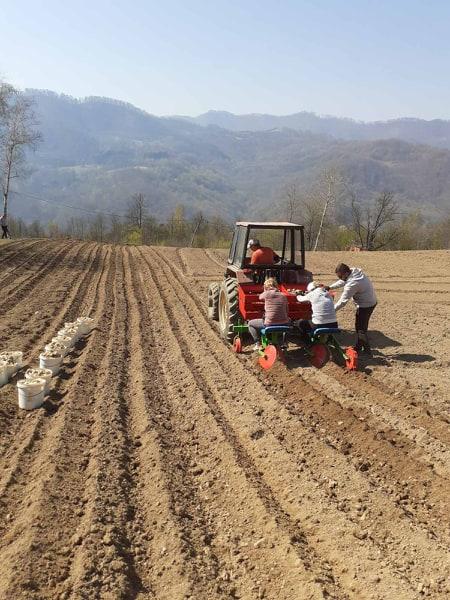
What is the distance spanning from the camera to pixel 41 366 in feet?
22.4

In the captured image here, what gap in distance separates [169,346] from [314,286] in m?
2.71

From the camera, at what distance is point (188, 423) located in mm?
5469

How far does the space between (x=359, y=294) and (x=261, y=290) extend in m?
1.58

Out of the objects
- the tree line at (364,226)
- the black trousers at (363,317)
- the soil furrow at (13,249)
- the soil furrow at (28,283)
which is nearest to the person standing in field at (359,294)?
the black trousers at (363,317)

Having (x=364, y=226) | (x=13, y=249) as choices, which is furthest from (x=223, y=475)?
(x=364, y=226)

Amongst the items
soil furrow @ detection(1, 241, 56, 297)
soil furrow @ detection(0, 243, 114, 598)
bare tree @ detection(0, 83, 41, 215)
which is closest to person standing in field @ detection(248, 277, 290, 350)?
soil furrow @ detection(0, 243, 114, 598)

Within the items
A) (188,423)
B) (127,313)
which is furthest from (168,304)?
(188,423)

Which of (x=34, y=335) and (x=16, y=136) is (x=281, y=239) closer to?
(x=34, y=335)

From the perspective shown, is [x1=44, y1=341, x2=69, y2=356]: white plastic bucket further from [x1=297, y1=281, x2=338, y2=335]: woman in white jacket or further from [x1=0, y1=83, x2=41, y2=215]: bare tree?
[x1=0, y1=83, x2=41, y2=215]: bare tree

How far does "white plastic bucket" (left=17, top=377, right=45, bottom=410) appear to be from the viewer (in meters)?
5.73

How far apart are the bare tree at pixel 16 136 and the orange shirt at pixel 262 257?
24.5 meters

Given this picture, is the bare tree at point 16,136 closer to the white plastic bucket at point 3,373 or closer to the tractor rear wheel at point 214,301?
the tractor rear wheel at point 214,301

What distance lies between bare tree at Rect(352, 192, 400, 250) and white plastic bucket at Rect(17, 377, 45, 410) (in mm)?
36992

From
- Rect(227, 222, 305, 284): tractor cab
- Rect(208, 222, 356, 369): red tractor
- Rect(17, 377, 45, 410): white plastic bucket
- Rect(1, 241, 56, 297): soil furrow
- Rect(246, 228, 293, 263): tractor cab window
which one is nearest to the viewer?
Rect(17, 377, 45, 410): white plastic bucket
